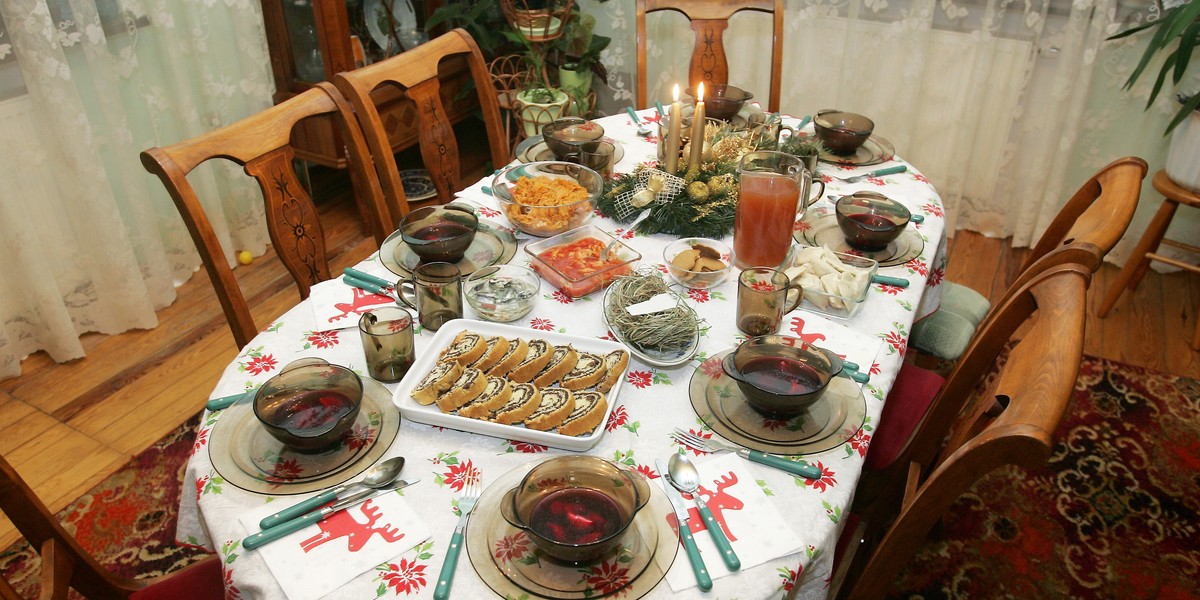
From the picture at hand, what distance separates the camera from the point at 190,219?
1378mm

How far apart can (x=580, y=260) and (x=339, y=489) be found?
2.04 feet

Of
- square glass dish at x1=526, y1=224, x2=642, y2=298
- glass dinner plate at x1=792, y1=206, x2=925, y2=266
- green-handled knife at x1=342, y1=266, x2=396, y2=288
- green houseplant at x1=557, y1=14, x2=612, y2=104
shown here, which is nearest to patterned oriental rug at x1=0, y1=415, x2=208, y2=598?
green-handled knife at x1=342, y1=266, x2=396, y2=288

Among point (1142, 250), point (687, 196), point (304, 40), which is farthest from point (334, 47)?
point (1142, 250)

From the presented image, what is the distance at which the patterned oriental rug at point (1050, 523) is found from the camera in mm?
1790

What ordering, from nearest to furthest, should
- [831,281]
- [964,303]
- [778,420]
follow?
[778,420]
[831,281]
[964,303]

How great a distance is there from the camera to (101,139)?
2445 mm

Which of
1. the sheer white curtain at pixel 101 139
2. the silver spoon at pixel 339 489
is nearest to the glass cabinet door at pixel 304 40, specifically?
the sheer white curtain at pixel 101 139

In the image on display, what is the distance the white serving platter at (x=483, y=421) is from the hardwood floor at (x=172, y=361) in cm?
138

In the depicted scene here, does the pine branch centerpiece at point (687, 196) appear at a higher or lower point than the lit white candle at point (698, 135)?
lower

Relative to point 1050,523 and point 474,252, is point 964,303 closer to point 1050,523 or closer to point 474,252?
point 1050,523

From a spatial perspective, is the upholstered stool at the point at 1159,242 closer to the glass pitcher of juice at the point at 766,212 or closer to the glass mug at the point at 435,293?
the glass pitcher of juice at the point at 766,212

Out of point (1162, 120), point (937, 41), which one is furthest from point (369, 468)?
point (1162, 120)

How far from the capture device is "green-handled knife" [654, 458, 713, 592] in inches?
34.9

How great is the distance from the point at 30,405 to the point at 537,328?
181 centimetres
